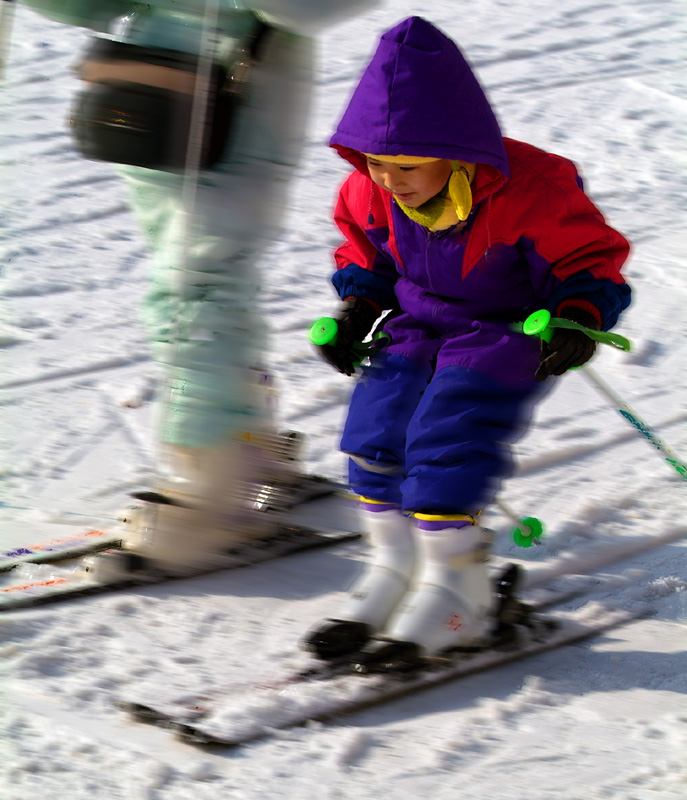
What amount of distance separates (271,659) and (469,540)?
0.42 m

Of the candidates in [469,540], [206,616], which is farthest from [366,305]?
[206,616]

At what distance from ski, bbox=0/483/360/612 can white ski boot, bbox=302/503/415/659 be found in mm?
344

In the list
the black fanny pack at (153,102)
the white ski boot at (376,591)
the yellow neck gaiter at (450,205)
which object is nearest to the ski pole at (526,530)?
the white ski boot at (376,591)

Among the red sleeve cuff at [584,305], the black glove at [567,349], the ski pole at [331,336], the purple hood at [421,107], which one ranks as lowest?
the ski pole at [331,336]

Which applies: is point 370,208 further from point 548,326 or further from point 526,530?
point 526,530

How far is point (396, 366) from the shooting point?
223 centimetres

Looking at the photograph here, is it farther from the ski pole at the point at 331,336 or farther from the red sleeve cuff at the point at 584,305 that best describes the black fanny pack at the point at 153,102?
the red sleeve cuff at the point at 584,305

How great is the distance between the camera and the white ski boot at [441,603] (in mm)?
2096

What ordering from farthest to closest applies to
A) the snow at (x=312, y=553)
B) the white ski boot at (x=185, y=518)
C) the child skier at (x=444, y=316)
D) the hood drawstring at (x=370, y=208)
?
the white ski boot at (x=185, y=518), the hood drawstring at (x=370, y=208), the child skier at (x=444, y=316), the snow at (x=312, y=553)

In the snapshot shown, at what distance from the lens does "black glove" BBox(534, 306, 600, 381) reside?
2.01m

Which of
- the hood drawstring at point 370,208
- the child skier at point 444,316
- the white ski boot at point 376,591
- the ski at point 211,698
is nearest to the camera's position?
the ski at point 211,698

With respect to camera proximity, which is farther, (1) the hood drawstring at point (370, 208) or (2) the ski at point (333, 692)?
(1) the hood drawstring at point (370, 208)

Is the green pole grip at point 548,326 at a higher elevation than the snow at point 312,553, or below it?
higher

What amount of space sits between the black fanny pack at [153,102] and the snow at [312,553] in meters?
0.19
